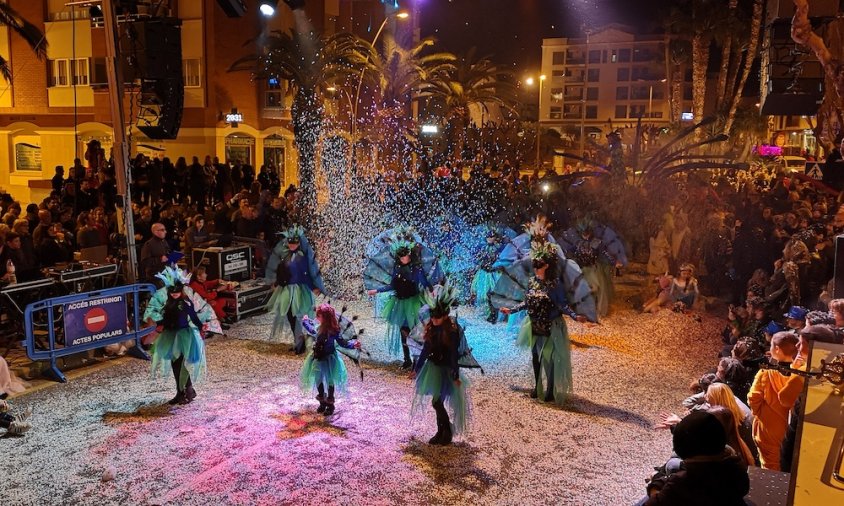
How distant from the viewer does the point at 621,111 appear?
81812mm

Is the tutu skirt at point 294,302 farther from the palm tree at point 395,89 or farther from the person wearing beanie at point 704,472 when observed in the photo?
the palm tree at point 395,89

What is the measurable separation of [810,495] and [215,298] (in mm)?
10343

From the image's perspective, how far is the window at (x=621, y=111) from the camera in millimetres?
81500

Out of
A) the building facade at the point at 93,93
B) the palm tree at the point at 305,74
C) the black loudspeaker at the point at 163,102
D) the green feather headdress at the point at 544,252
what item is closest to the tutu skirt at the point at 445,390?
the green feather headdress at the point at 544,252

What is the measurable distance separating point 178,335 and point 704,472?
6.50 meters

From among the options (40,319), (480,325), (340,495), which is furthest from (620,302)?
→ (40,319)

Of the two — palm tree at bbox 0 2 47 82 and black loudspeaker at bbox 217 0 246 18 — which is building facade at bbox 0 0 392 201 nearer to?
palm tree at bbox 0 2 47 82

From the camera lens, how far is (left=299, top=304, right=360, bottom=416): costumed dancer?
810cm

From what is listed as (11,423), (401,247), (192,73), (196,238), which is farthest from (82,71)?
(11,423)

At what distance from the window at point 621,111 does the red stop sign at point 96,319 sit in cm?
7801

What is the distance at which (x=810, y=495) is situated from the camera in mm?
2834

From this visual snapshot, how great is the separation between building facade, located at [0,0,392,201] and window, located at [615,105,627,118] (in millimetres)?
56529

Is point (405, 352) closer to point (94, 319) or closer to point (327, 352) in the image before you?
point (327, 352)

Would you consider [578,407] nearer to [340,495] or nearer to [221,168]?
[340,495]
